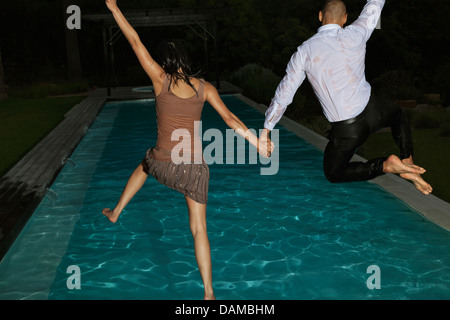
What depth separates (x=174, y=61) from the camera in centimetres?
366

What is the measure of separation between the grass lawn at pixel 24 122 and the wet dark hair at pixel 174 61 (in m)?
5.86

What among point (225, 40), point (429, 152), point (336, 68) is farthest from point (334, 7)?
point (225, 40)

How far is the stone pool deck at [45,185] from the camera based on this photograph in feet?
19.2

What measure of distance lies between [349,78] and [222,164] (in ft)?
18.0

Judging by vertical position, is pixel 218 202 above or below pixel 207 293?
below

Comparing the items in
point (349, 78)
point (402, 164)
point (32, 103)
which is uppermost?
point (349, 78)

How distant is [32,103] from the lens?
20.6 metres

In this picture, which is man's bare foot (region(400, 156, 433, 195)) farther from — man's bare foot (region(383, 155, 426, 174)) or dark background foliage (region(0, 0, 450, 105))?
dark background foliage (region(0, 0, 450, 105))

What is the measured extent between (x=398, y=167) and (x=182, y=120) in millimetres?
1875

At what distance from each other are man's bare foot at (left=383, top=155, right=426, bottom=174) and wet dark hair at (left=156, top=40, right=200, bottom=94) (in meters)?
1.82

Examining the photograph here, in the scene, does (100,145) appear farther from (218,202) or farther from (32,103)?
(32,103)

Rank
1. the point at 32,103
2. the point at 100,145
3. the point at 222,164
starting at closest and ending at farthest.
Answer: the point at 222,164 < the point at 100,145 < the point at 32,103

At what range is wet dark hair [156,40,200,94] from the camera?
366cm
